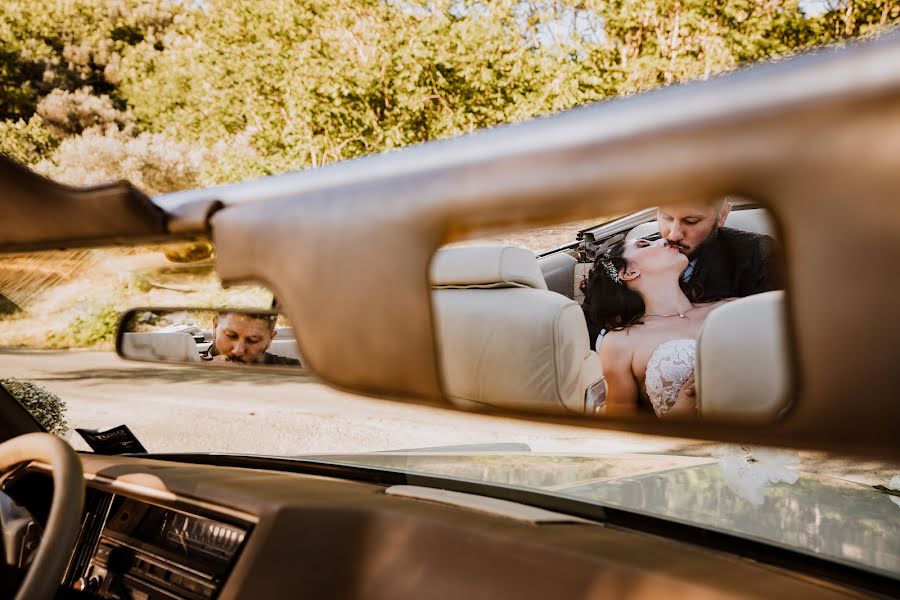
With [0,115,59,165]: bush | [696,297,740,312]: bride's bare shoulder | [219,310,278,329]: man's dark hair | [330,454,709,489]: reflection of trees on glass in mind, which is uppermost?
[0,115,59,165]: bush

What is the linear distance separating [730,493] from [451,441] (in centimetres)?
112

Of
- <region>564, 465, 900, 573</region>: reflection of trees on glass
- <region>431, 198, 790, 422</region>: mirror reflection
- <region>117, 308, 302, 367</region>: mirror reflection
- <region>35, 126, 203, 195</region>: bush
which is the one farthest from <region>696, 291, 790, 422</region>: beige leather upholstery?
<region>35, 126, 203, 195</region>: bush

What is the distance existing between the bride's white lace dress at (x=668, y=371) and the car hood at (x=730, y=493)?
91 cm

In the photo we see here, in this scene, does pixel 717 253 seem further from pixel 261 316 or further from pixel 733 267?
pixel 261 316

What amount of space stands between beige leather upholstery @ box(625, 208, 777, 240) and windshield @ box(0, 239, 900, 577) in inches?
2.2

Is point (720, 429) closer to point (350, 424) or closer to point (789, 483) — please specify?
point (789, 483)

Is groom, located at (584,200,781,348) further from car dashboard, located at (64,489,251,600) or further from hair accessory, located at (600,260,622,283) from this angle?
car dashboard, located at (64,489,251,600)

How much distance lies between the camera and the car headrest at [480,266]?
0.71m

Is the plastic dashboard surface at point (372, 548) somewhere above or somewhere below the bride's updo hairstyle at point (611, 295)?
below

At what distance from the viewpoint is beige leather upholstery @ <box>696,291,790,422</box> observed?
55cm

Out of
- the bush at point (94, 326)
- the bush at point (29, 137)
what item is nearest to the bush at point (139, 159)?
the bush at point (29, 137)

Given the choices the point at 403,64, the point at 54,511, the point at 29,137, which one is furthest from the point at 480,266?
the point at 29,137

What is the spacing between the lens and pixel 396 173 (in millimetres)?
723

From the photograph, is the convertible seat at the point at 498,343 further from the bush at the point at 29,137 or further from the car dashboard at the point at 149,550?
the bush at the point at 29,137
